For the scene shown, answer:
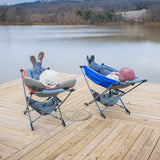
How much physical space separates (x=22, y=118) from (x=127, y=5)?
3624 cm

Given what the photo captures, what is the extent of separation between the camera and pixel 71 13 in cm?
3425

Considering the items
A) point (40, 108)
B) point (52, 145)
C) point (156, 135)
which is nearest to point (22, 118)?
point (40, 108)

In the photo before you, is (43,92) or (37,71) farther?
(37,71)

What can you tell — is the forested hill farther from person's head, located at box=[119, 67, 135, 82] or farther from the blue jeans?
person's head, located at box=[119, 67, 135, 82]

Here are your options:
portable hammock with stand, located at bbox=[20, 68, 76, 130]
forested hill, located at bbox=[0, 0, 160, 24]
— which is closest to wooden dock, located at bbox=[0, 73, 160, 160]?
portable hammock with stand, located at bbox=[20, 68, 76, 130]

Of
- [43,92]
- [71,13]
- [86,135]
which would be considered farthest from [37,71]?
[71,13]

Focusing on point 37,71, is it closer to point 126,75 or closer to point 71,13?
point 126,75

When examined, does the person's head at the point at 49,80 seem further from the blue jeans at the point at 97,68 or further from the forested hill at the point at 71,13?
the forested hill at the point at 71,13

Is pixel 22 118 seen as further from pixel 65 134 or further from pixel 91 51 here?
pixel 91 51

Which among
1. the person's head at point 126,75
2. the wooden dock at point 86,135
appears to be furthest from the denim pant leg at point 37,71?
the person's head at point 126,75

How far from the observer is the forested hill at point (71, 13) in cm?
3234

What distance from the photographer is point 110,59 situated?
11.1m

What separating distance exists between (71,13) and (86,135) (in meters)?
33.2

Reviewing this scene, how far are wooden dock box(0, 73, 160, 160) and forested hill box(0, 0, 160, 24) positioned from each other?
1177 inches
